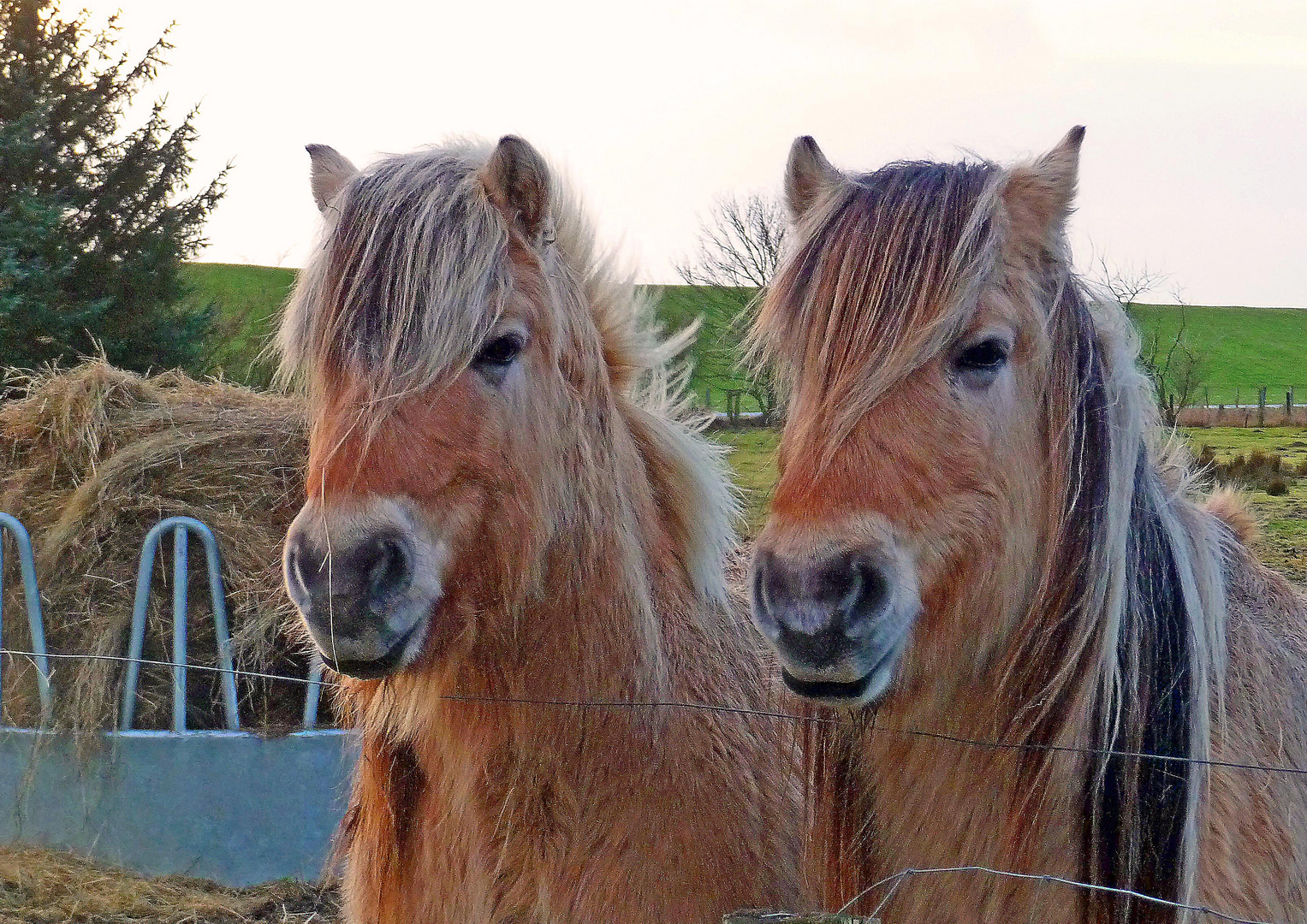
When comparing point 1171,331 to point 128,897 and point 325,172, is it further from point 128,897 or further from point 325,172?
point 325,172

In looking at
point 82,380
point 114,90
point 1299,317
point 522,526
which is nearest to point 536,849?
point 522,526

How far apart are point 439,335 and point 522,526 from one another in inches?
18.0

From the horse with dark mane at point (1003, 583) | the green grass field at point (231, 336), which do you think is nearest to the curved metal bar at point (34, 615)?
the horse with dark mane at point (1003, 583)

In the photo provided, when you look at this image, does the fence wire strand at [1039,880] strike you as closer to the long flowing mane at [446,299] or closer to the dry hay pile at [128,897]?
the long flowing mane at [446,299]

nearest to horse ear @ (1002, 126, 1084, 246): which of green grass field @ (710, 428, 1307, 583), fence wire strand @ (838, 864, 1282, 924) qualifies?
green grass field @ (710, 428, 1307, 583)

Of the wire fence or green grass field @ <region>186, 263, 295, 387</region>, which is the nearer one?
the wire fence

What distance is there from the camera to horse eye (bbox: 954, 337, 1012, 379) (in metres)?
2.01

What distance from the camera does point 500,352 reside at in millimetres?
2443

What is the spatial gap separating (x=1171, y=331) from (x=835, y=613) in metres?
37.4

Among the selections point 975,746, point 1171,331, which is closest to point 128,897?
point 975,746

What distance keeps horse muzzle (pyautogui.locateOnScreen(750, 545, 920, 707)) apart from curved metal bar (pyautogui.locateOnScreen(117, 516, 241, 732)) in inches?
146

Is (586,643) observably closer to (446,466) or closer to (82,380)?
(446,466)

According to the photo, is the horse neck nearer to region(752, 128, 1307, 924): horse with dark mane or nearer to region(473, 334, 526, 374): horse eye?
region(473, 334, 526, 374): horse eye

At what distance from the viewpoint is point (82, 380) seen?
19.0 ft
